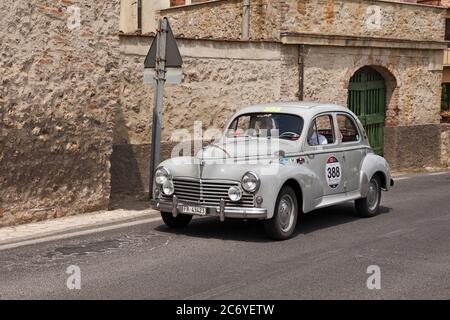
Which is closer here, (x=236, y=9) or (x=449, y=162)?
(x=236, y=9)

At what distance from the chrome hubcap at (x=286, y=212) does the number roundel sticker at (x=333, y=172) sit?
1.03 meters

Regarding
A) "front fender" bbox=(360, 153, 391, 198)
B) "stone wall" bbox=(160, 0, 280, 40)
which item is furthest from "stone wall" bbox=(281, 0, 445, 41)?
"front fender" bbox=(360, 153, 391, 198)

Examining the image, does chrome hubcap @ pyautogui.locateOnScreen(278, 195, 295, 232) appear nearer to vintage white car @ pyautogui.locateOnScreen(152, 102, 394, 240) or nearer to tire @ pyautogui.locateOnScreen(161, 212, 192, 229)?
vintage white car @ pyautogui.locateOnScreen(152, 102, 394, 240)

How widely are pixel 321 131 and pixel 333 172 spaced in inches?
25.3

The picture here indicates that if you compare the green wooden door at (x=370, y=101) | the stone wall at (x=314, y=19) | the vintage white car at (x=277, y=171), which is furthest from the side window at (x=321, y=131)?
the green wooden door at (x=370, y=101)

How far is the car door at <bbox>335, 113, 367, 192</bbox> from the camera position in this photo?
390 inches

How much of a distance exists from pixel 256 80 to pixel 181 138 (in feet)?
7.73

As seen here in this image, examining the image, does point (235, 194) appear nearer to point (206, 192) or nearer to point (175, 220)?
point (206, 192)

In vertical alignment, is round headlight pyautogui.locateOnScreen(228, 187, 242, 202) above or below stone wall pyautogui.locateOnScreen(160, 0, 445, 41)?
below

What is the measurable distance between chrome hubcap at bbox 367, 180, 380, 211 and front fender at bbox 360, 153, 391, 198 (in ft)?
0.61

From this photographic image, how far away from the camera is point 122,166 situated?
12562 millimetres

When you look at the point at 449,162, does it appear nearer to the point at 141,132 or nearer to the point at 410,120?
the point at 410,120

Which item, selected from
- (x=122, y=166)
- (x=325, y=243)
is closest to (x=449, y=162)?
(x=122, y=166)

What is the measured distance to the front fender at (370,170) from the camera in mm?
10133
